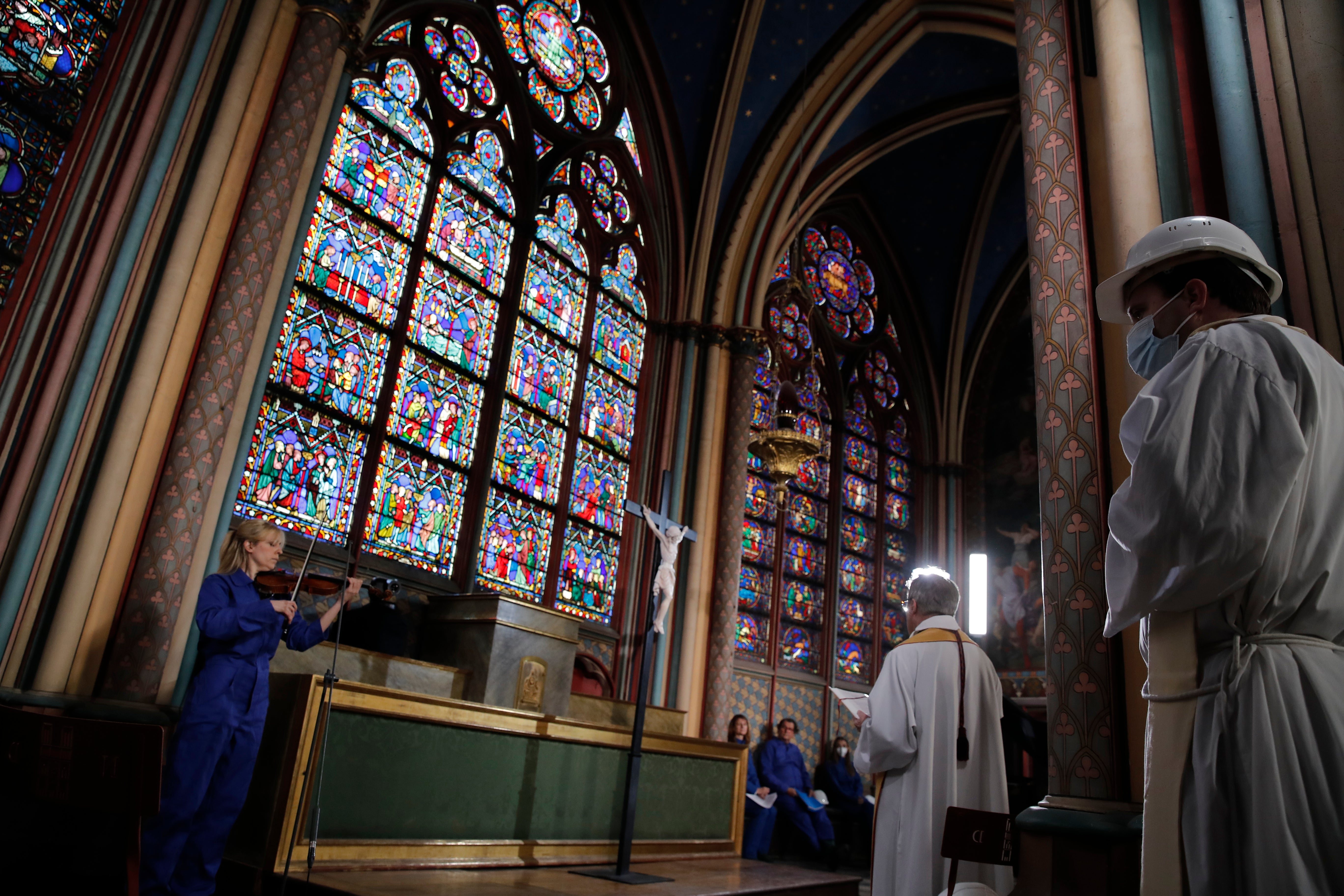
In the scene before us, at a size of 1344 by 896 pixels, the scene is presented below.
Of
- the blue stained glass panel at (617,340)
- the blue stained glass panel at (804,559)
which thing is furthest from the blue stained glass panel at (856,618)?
the blue stained glass panel at (617,340)

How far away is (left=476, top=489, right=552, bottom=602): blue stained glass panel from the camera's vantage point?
808 centimetres

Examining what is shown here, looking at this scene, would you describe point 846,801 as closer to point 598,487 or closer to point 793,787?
point 793,787

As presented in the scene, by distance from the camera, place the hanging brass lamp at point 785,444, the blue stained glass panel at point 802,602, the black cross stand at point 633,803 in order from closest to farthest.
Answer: the black cross stand at point 633,803, the hanging brass lamp at point 785,444, the blue stained glass panel at point 802,602

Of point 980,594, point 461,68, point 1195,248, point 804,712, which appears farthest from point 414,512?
point 980,594

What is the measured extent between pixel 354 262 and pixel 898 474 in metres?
9.31

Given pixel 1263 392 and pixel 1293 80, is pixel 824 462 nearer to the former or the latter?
pixel 1293 80

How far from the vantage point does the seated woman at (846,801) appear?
9.98 m

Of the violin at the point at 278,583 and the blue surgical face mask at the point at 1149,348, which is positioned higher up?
the blue surgical face mask at the point at 1149,348

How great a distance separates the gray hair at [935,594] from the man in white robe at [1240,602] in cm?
235

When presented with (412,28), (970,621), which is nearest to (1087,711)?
(412,28)

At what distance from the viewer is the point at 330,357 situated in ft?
23.4

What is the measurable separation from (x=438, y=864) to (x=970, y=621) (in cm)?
1079

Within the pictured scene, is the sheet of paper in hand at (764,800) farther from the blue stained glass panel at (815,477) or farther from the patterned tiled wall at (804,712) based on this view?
the blue stained glass panel at (815,477)

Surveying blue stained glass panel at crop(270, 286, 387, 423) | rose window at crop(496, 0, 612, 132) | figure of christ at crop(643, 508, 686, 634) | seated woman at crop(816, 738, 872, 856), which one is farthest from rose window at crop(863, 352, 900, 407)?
blue stained glass panel at crop(270, 286, 387, 423)
